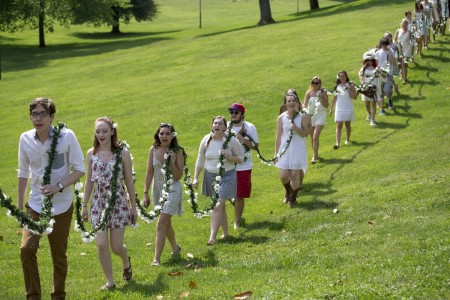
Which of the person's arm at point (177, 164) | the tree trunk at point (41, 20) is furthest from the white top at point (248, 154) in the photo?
the tree trunk at point (41, 20)

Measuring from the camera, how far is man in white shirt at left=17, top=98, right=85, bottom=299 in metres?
9.67

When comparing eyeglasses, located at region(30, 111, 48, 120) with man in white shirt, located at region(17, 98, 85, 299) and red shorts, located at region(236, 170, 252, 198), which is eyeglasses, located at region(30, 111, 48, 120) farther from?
red shorts, located at region(236, 170, 252, 198)

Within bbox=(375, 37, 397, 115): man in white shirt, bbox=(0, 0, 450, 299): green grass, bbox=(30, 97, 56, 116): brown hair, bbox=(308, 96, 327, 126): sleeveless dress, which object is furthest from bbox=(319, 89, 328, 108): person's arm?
bbox=(30, 97, 56, 116): brown hair

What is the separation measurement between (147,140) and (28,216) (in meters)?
17.4

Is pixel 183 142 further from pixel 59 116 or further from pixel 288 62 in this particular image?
pixel 288 62

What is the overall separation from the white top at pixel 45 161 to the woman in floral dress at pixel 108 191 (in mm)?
778

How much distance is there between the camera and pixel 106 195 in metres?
10.7

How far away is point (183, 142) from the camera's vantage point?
85.4 feet

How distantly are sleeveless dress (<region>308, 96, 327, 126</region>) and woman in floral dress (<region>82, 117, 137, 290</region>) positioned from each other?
33.7ft

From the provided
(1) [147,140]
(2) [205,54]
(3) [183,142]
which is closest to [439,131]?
(3) [183,142]

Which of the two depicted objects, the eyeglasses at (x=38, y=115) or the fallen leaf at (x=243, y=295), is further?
the eyeglasses at (x=38, y=115)

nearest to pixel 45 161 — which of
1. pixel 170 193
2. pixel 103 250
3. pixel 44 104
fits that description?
pixel 44 104

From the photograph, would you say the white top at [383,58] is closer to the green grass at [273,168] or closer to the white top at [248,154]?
the green grass at [273,168]

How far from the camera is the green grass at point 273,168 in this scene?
1003cm
